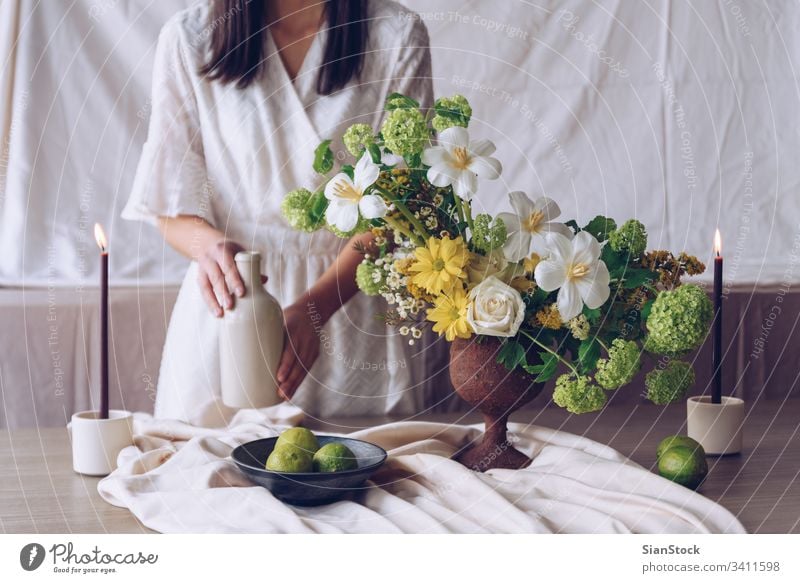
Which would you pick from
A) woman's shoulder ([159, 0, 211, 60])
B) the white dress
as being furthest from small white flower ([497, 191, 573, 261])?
woman's shoulder ([159, 0, 211, 60])

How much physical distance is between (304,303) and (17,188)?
21.6 inches

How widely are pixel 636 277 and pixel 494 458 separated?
0.17 m

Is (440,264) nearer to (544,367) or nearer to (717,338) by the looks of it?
(544,367)

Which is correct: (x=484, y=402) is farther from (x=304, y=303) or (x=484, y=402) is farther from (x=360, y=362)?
(x=360, y=362)

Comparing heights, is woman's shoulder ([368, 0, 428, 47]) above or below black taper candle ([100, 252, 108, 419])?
above

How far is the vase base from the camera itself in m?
0.67

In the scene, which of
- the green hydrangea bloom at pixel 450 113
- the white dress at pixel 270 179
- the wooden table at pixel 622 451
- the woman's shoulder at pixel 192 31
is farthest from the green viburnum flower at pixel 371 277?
the woman's shoulder at pixel 192 31

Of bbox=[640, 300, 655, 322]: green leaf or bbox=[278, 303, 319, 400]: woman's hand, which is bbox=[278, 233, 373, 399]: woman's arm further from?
bbox=[640, 300, 655, 322]: green leaf

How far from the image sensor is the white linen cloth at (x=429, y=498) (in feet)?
1.85

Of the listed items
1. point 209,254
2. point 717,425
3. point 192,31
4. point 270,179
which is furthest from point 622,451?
point 192,31

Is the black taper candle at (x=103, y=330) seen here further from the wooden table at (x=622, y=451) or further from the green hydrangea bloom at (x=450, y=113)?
the green hydrangea bloom at (x=450, y=113)

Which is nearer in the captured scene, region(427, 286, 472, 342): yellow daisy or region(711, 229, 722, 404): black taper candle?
region(427, 286, 472, 342): yellow daisy

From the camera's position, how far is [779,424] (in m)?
0.83

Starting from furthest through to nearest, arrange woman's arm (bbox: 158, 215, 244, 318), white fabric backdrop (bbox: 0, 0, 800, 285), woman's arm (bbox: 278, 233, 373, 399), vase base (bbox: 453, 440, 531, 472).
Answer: white fabric backdrop (bbox: 0, 0, 800, 285), woman's arm (bbox: 278, 233, 373, 399), woman's arm (bbox: 158, 215, 244, 318), vase base (bbox: 453, 440, 531, 472)
